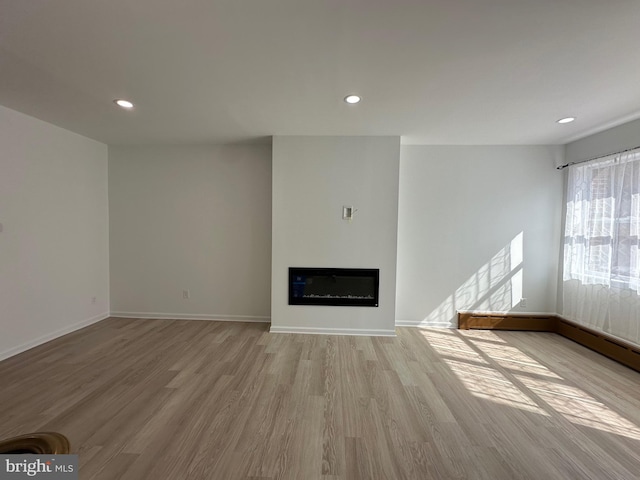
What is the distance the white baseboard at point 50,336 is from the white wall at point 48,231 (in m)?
0.01

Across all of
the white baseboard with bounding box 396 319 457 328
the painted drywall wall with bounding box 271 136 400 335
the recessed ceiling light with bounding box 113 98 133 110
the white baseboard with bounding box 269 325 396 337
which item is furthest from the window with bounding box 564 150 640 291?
the recessed ceiling light with bounding box 113 98 133 110

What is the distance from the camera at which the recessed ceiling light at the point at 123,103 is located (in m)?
2.58

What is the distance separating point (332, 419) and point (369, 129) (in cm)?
303

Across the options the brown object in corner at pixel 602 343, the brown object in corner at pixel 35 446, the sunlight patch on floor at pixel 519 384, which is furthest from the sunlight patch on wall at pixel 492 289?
the brown object in corner at pixel 35 446

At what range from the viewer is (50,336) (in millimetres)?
3338

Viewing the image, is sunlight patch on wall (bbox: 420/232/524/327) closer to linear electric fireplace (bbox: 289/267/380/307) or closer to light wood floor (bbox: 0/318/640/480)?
light wood floor (bbox: 0/318/640/480)

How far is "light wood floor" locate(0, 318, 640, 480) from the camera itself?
Result: 5.42 feet

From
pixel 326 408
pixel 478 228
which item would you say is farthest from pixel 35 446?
pixel 478 228

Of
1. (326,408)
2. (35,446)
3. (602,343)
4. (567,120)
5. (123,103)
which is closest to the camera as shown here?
(35,446)

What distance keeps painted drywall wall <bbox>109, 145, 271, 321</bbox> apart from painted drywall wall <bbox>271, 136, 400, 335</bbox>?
Result: 0.56 meters

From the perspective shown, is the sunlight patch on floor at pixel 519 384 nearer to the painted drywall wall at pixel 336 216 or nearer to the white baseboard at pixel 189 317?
the painted drywall wall at pixel 336 216

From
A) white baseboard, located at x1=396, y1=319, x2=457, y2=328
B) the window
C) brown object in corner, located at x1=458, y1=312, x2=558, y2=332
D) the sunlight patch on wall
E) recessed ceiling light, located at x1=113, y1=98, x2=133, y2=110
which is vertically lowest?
white baseboard, located at x1=396, y1=319, x2=457, y2=328

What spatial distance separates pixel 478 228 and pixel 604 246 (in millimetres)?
1328

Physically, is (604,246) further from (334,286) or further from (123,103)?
(123,103)
